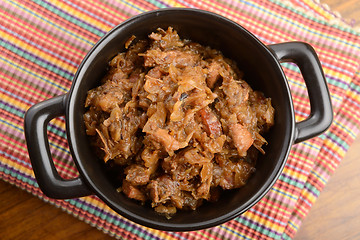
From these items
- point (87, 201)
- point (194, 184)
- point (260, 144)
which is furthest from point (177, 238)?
point (260, 144)

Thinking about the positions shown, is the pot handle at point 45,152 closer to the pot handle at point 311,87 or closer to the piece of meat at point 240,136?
the piece of meat at point 240,136

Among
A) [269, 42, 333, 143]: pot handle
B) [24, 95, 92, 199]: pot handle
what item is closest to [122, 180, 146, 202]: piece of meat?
[24, 95, 92, 199]: pot handle

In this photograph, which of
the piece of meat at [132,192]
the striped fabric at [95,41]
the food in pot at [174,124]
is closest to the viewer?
the food in pot at [174,124]

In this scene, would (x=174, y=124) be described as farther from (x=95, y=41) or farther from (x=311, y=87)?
(x=95, y=41)

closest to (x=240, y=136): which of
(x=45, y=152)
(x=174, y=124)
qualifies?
(x=174, y=124)

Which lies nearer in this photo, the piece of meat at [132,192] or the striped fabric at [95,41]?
the piece of meat at [132,192]

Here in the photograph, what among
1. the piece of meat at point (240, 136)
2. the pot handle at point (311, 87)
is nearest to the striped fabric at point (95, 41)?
the pot handle at point (311, 87)

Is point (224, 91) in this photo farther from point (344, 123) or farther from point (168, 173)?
point (344, 123)
